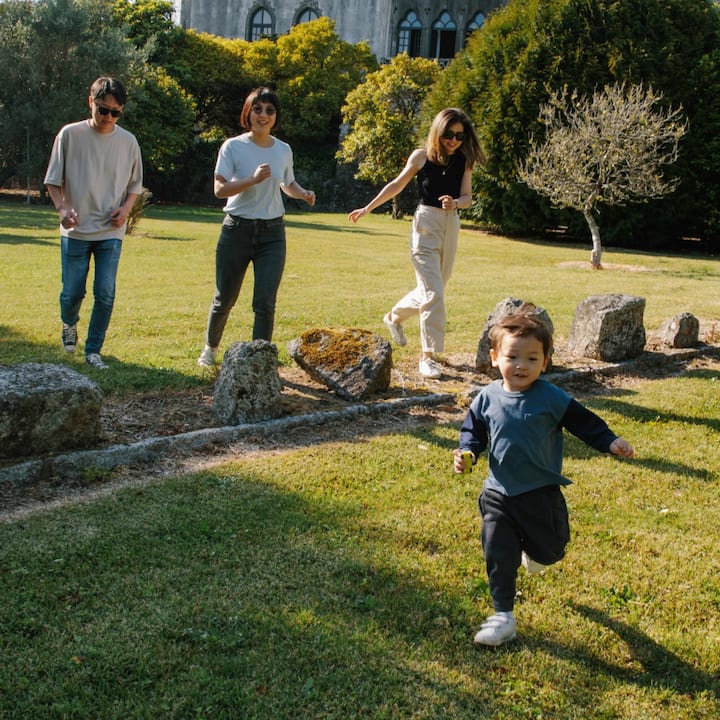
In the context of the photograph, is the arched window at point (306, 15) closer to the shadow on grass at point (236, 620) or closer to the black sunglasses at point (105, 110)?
the black sunglasses at point (105, 110)

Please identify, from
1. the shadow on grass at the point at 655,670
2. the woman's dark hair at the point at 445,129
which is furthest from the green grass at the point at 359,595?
the woman's dark hair at the point at 445,129

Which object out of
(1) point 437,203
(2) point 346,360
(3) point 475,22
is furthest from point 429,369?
(3) point 475,22

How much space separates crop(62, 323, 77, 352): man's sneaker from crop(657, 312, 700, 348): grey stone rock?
6.41m

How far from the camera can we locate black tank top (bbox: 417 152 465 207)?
734 centimetres

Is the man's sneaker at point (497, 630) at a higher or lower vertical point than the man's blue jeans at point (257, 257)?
lower

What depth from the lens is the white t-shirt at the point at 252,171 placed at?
6.57 m

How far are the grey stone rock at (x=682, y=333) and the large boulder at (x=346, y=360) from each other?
13.7ft

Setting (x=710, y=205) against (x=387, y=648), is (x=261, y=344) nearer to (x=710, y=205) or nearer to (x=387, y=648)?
(x=387, y=648)

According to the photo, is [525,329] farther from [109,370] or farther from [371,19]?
[371,19]

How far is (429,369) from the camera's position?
7.59 m

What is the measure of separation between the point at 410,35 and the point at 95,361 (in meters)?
53.4

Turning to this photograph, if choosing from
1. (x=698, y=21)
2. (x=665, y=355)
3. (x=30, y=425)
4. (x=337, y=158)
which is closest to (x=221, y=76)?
(x=337, y=158)

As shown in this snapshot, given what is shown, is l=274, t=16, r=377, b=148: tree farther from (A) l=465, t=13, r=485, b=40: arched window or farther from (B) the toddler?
(B) the toddler

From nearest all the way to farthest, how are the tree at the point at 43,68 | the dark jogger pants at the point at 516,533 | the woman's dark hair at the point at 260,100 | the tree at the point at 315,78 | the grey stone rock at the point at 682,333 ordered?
1. the dark jogger pants at the point at 516,533
2. the woman's dark hair at the point at 260,100
3. the grey stone rock at the point at 682,333
4. the tree at the point at 43,68
5. the tree at the point at 315,78
